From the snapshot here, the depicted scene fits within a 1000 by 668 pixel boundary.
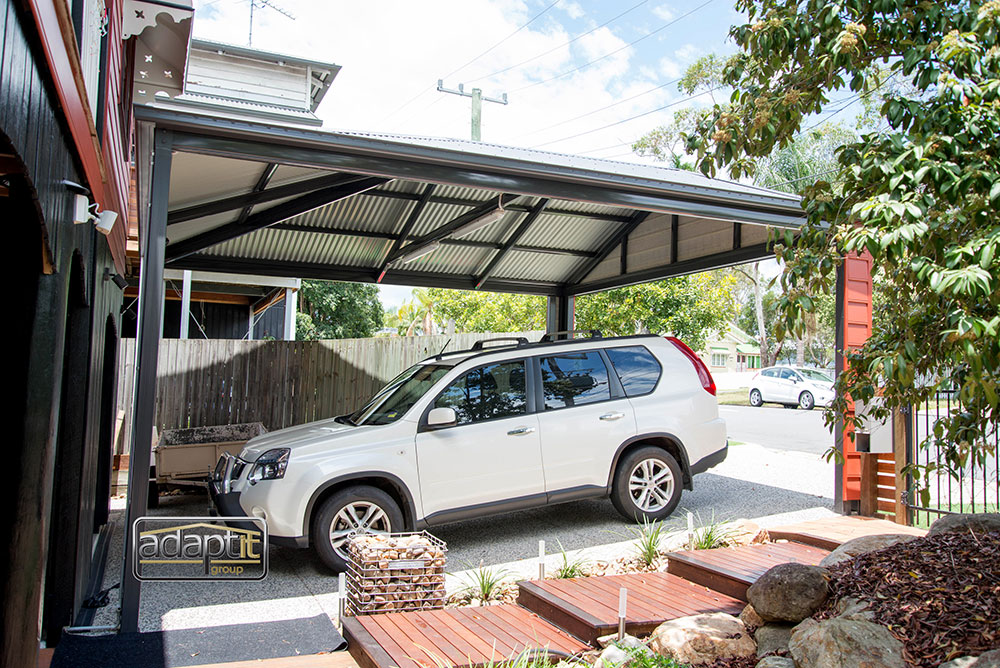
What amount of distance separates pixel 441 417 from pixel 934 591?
4.12 m

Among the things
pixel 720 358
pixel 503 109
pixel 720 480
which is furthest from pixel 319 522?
pixel 720 358

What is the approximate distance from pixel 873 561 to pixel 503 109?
2522 cm

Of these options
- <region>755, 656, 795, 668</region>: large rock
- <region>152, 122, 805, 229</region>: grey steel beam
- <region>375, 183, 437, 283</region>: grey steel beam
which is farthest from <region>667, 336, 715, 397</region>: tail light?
<region>755, 656, 795, 668</region>: large rock

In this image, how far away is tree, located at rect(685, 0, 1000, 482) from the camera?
2732 millimetres

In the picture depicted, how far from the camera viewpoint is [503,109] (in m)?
27.5

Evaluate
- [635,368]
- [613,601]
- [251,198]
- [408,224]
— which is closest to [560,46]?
[408,224]

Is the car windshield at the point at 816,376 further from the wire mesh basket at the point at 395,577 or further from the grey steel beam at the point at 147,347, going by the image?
the grey steel beam at the point at 147,347

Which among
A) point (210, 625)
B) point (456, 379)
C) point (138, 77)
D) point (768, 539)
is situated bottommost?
point (210, 625)

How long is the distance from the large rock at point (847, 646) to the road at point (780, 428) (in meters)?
11.2

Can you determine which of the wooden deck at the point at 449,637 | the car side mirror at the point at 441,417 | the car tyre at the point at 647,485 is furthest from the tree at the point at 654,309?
the wooden deck at the point at 449,637

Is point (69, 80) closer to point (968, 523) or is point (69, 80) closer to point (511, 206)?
point (968, 523)

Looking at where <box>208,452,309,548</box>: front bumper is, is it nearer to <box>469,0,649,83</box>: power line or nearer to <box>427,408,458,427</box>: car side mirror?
<box>427,408,458,427</box>: car side mirror

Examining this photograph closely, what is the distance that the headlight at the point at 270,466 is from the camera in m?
6.35

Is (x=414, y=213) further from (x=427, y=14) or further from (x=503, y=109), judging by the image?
(x=427, y=14)
